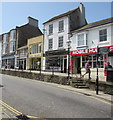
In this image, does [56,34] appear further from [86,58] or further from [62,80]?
[62,80]

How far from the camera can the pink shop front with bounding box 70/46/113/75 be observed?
1369 centimetres

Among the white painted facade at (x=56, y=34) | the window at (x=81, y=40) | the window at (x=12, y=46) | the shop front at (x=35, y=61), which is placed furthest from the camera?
the window at (x=12, y=46)

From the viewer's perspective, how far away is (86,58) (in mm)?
15648

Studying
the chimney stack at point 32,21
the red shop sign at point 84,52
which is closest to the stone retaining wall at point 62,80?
the red shop sign at point 84,52

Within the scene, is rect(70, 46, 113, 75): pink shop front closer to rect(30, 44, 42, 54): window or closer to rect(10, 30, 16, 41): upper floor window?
rect(30, 44, 42, 54): window

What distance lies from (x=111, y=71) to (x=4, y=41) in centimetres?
3476

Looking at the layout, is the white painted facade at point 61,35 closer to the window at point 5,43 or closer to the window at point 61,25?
the window at point 61,25

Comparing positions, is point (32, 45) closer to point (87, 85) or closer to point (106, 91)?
point (87, 85)

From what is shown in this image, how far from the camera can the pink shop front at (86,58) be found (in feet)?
44.9

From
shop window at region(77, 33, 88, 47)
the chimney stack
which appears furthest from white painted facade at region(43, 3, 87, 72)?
the chimney stack

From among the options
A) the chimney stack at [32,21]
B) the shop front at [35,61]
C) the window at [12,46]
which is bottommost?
the shop front at [35,61]

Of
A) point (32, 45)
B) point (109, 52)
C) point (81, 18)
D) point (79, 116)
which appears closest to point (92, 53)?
point (109, 52)

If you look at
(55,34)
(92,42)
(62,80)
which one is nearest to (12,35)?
(55,34)

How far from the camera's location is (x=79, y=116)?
14.4ft
